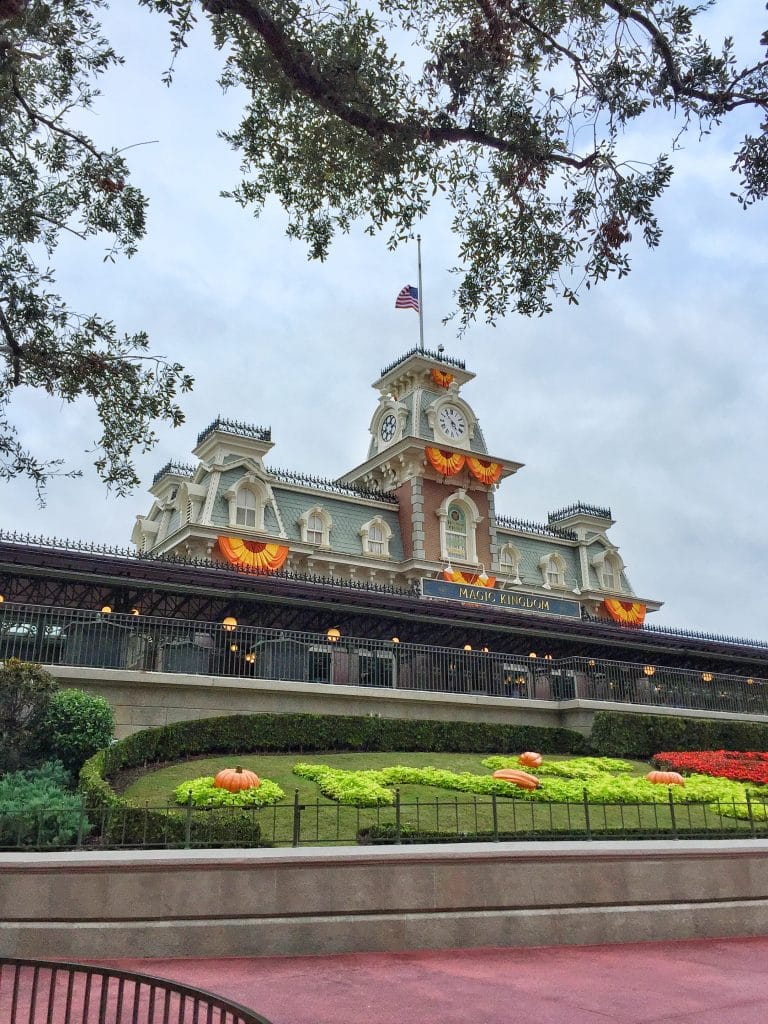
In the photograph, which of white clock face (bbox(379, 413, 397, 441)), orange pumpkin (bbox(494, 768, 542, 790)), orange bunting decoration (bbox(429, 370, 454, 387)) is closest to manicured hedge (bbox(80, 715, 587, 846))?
orange pumpkin (bbox(494, 768, 542, 790))

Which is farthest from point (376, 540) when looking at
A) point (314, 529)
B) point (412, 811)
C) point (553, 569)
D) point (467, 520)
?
point (412, 811)

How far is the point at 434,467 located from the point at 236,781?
28.6 meters

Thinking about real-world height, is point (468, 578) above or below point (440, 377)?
below

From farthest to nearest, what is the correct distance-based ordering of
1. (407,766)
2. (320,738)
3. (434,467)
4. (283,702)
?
(434,467), (283,702), (320,738), (407,766)

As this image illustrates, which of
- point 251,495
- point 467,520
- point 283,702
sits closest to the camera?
point 283,702

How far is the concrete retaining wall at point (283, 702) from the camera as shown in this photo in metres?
17.5

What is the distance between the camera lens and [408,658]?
2327cm

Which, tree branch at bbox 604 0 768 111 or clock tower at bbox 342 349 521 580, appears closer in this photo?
tree branch at bbox 604 0 768 111

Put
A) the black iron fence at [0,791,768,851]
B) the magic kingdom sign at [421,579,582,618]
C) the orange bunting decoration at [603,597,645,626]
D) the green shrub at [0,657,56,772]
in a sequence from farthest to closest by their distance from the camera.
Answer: the orange bunting decoration at [603,597,645,626]
the magic kingdom sign at [421,579,582,618]
the green shrub at [0,657,56,772]
the black iron fence at [0,791,768,851]

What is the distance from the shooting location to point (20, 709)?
14.3 m

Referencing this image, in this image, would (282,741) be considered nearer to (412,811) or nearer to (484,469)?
(412,811)

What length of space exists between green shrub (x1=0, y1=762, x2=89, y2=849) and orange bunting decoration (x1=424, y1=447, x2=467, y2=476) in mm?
29833

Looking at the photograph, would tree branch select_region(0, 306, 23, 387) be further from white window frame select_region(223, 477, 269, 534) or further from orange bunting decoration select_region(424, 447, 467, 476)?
orange bunting decoration select_region(424, 447, 467, 476)

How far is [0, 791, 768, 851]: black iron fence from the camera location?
984 cm
